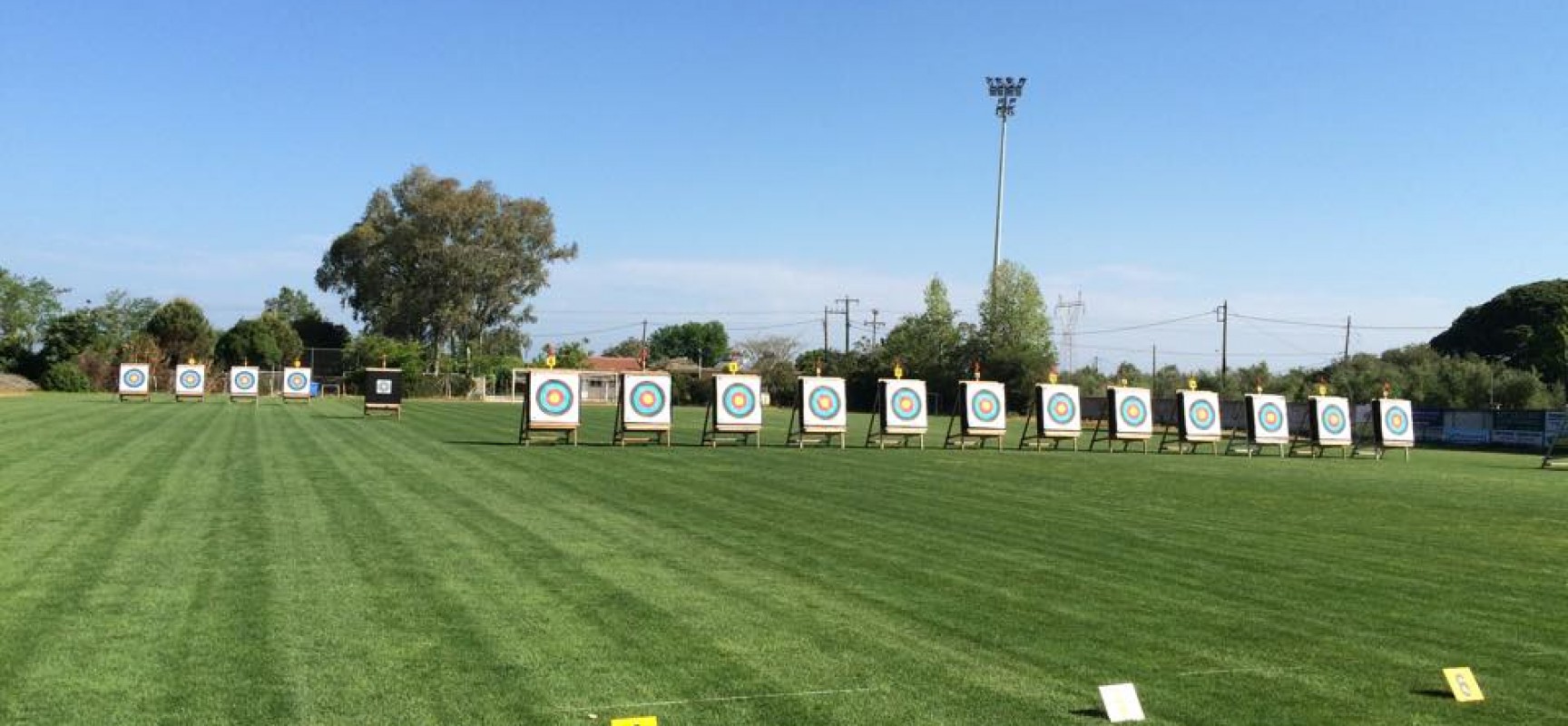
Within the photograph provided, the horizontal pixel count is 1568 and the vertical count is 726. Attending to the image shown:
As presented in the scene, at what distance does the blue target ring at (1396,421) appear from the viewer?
94.3 ft

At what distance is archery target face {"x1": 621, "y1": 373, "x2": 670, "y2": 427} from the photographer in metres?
23.6

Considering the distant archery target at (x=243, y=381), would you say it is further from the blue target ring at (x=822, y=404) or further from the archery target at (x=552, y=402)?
the blue target ring at (x=822, y=404)

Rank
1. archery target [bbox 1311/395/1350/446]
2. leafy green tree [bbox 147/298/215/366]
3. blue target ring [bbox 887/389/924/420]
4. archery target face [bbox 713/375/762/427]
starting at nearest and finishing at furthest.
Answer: archery target face [bbox 713/375/762/427] → blue target ring [bbox 887/389/924/420] → archery target [bbox 1311/395/1350/446] → leafy green tree [bbox 147/298/215/366]

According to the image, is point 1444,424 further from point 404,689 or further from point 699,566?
Answer: point 404,689

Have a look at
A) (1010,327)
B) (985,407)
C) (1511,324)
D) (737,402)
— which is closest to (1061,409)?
(985,407)

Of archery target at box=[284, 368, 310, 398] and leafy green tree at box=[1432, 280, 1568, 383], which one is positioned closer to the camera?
archery target at box=[284, 368, 310, 398]

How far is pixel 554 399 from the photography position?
23141 mm

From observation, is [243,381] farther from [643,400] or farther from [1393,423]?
[1393,423]

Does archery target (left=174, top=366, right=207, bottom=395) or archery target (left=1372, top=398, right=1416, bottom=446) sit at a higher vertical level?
archery target (left=174, top=366, right=207, bottom=395)

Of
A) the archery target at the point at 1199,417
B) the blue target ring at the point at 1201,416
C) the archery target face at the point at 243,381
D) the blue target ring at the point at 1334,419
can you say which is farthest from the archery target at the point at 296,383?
the blue target ring at the point at 1334,419

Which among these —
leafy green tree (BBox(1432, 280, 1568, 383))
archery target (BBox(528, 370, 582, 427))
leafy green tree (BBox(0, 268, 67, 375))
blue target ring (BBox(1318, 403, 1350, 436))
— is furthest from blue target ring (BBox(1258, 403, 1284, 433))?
leafy green tree (BBox(0, 268, 67, 375))

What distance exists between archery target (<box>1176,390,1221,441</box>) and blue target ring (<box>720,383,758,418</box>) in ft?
36.0

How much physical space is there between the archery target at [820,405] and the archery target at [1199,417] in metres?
8.82

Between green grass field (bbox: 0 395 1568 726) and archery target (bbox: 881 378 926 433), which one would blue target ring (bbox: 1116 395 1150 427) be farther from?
green grass field (bbox: 0 395 1568 726)
